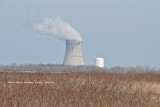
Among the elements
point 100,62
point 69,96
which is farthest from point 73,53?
point 69,96

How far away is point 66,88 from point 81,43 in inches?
1856

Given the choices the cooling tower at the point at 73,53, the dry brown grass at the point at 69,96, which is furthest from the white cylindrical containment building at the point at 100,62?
the dry brown grass at the point at 69,96

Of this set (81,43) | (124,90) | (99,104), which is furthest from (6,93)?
(81,43)

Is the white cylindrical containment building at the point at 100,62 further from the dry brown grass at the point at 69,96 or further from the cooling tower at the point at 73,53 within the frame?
the dry brown grass at the point at 69,96

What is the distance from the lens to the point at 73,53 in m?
56.7

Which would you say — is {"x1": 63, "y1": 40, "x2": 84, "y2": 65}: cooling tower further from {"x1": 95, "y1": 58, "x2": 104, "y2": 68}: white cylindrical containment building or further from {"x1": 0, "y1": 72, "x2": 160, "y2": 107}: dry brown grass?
{"x1": 0, "y1": 72, "x2": 160, "y2": 107}: dry brown grass

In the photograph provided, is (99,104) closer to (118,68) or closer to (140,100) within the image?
(140,100)

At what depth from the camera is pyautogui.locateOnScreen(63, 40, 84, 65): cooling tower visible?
56812 millimetres

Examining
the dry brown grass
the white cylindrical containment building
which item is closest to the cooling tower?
the white cylindrical containment building

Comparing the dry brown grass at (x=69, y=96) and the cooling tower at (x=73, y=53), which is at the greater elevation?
the cooling tower at (x=73, y=53)

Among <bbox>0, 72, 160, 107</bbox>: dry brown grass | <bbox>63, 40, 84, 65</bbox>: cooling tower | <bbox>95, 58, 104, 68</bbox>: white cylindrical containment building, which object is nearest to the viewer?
<bbox>0, 72, 160, 107</bbox>: dry brown grass

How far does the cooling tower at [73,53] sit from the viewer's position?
56.8 m

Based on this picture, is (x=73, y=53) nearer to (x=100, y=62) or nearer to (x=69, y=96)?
(x=100, y=62)

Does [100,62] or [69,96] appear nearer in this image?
[69,96]
